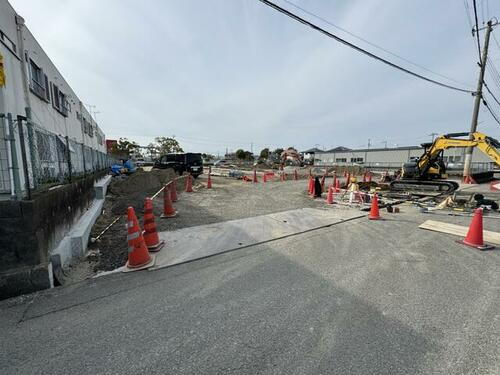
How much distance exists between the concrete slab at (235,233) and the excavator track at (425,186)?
744 cm

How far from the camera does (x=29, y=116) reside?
6.38m

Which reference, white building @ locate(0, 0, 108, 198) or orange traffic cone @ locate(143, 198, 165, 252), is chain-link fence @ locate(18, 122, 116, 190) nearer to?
white building @ locate(0, 0, 108, 198)

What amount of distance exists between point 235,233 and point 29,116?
616 cm

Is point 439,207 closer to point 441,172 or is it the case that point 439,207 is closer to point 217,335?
point 441,172

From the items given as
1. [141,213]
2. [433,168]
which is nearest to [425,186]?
[433,168]

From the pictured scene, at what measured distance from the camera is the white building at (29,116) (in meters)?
3.45

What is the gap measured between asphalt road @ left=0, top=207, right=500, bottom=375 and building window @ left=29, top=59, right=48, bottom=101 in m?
7.68

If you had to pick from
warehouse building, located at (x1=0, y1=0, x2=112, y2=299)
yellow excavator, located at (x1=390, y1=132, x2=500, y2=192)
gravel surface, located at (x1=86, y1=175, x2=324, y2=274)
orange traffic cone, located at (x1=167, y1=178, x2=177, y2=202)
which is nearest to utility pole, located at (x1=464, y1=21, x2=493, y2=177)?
yellow excavator, located at (x1=390, y1=132, x2=500, y2=192)

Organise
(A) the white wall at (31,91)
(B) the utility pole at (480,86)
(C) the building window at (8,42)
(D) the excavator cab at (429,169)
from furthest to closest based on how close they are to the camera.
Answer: (B) the utility pole at (480,86) < (D) the excavator cab at (429,169) < (A) the white wall at (31,91) < (C) the building window at (8,42)

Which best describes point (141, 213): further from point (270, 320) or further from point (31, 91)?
point (270, 320)

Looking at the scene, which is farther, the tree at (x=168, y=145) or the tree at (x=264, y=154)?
the tree at (x=264, y=154)

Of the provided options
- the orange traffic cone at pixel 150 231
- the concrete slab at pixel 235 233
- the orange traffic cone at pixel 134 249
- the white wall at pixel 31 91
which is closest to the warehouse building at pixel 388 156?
the concrete slab at pixel 235 233

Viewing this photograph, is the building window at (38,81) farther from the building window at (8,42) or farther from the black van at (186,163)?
the black van at (186,163)

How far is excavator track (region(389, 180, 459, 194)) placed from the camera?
1271 cm
